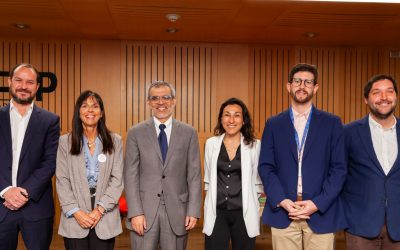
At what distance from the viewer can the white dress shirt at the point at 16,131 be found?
2877 millimetres

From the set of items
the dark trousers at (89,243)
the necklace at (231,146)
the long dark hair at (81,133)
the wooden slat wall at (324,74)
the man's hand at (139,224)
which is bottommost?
the dark trousers at (89,243)

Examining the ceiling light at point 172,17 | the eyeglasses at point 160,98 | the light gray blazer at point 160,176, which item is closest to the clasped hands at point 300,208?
the light gray blazer at point 160,176

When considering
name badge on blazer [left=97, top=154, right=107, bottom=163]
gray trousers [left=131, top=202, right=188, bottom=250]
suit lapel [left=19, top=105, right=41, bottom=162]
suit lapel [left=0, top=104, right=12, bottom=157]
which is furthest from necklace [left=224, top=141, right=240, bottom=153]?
suit lapel [left=0, top=104, right=12, bottom=157]

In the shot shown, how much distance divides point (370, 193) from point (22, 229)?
240 cm

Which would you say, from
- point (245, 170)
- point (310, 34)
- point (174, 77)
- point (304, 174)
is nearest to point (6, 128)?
point (245, 170)

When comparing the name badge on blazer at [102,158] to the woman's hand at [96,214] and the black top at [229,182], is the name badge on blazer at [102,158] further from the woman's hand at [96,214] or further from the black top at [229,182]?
the black top at [229,182]

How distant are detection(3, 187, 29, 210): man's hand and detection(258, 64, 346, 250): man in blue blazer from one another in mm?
1648

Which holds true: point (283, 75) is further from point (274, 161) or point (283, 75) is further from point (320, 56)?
point (274, 161)

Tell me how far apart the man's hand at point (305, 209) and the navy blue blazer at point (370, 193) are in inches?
13.0

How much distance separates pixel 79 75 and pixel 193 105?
177 cm

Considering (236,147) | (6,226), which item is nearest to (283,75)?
(236,147)

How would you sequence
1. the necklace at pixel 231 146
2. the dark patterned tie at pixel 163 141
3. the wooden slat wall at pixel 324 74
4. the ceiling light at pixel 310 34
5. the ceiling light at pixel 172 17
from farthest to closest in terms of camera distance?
the wooden slat wall at pixel 324 74 < the ceiling light at pixel 310 34 < the ceiling light at pixel 172 17 < the necklace at pixel 231 146 < the dark patterned tie at pixel 163 141

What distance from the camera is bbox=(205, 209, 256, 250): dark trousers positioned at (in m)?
2.88

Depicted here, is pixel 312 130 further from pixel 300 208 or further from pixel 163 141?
pixel 163 141
